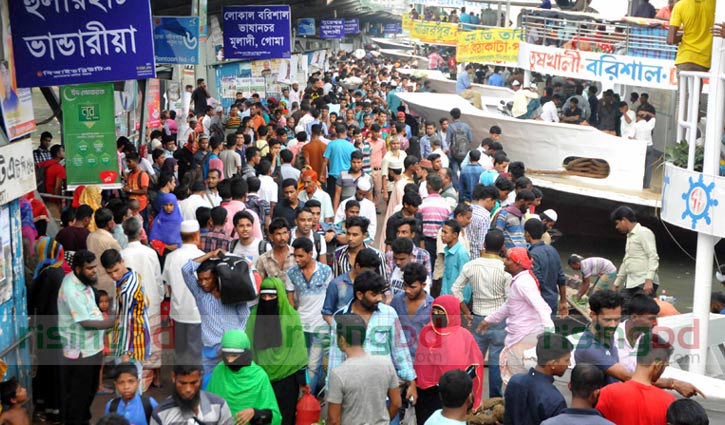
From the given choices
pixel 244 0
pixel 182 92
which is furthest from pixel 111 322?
pixel 244 0

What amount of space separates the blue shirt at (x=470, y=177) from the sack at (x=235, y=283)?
7328 millimetres

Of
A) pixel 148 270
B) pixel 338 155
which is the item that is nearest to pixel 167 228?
pixel 148 270

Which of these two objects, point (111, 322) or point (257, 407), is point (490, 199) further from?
point (257, 407)

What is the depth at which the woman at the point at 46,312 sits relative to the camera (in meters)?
7.86

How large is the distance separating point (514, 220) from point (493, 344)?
2.26 metres

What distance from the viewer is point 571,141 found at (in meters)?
17.7

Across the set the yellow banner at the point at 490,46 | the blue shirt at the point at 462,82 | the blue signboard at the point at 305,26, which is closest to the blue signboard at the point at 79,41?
the yellow banner at the point at 490,46

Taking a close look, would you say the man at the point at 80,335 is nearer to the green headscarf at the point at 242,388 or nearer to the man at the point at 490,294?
the green headscarf at the point at 242,388

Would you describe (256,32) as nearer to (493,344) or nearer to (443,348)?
(493,344)

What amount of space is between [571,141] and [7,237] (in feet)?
38.7

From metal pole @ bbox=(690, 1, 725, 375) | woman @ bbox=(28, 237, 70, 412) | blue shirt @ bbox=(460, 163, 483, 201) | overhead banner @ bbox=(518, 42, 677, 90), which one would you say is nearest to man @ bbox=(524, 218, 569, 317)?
metal pole @ bbox=(690, 1, 725, 375)

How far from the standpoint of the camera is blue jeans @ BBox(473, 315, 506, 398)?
26.2 ft

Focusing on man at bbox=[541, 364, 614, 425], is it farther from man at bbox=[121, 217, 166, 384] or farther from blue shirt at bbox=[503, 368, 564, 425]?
man at bbox=[121, 217, 166, 384]

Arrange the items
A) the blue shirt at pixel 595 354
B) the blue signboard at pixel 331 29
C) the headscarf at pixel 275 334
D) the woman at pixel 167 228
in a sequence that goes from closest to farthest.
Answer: the blue shirt at pixel 595 354 → the headscarf at pixel 275 334 → the woman at pixel 167 228 → the blue signboard at pixel 331 29
